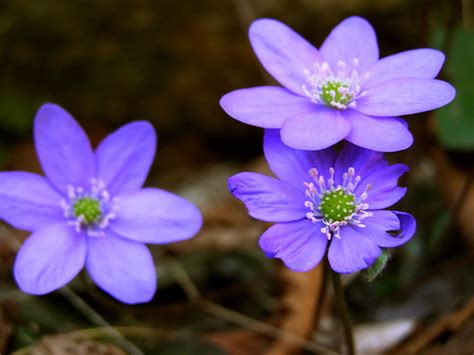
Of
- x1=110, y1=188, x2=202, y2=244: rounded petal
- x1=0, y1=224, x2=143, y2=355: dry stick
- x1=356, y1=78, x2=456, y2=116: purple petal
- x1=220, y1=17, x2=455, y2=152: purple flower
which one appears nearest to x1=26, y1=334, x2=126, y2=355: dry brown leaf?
x1=0, y1=224, x2=143, y2=355: dry stick

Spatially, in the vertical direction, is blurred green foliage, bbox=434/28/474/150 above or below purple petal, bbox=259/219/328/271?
above

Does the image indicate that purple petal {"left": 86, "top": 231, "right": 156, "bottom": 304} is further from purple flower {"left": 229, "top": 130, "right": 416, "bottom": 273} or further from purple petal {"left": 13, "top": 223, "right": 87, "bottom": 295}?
purple flower {"left": 229, "top": 130, "right": 416, "bottom": 273}

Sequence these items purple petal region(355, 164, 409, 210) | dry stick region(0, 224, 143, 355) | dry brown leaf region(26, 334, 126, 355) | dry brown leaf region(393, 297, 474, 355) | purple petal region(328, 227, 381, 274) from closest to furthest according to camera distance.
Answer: purple petal region(328, 227, 381, 274), purple petal region(355, 164, 409, 210), dry brown leaf region(26, 334, 126, 355), dry brown leaf region(393, 297, 474, 355), dry stick region(0, 224, 143, 355)

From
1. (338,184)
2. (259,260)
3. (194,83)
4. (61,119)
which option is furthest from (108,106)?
(338,184)

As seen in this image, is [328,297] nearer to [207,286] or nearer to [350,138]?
[207,286]

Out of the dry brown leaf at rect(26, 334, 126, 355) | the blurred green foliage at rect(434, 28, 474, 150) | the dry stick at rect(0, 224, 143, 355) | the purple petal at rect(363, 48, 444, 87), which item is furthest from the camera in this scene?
the blurred green foliage at rect(434, 28, 474, 150)

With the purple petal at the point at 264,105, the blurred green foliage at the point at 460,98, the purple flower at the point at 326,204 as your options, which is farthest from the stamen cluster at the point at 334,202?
the blurred green foliage at the point at 460,98

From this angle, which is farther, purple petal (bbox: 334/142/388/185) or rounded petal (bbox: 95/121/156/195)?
rounded petal (bbox: 95/121/156/195)
